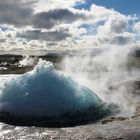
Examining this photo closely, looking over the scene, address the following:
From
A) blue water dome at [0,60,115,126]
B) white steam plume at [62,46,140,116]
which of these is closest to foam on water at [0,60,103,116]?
blue water dome at [0,60,115,126]

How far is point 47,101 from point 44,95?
1.77 feet

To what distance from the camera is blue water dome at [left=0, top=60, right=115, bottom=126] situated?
70.3 ft

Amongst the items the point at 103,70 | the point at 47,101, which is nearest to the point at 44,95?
the point at 47,101

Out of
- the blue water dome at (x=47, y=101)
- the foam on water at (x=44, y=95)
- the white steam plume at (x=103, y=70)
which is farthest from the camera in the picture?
the white steam plume at (x=103, y=70)

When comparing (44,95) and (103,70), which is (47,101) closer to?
(44,95)

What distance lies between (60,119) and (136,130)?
561cm

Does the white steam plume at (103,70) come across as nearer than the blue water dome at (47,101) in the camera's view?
No

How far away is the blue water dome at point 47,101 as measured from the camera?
2142 centimetres

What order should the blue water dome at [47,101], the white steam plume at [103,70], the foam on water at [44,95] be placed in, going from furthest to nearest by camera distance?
the white steam plume at [103,70] → the foam on water at [44,95] → the blue water dome at [47,101]

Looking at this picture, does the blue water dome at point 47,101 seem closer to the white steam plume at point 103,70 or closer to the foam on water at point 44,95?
the foam on water at point 44,95

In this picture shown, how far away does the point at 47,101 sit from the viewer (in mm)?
22906

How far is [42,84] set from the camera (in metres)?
23.9

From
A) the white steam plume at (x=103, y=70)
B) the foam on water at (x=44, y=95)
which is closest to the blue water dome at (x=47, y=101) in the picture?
the foam on water at (x=44, y=95)

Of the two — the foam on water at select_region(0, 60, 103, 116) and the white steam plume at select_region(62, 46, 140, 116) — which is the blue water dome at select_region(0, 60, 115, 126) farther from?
the white steam plume at select_region(62, 46, 140, 116)
